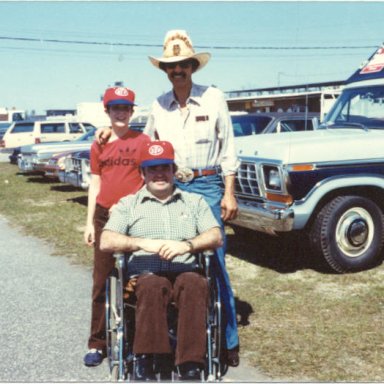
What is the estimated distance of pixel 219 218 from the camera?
3871 millimetres

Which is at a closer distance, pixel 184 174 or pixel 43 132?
pixel 184 174

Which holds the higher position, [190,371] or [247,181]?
[247,181]

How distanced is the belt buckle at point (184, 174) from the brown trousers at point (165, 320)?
2.66ft

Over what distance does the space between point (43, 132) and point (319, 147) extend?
1647 centimetres

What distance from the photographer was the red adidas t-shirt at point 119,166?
12.3 feet

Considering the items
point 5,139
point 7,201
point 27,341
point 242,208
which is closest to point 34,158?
point 7,201

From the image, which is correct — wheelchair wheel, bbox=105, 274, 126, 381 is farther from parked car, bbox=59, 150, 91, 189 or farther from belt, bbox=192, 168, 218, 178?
parked car, bbox=59, 150, 91, 189

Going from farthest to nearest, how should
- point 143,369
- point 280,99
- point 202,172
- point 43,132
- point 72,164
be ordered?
point 280,99 < point 43,132 < point 72,164 < point 202,172 < point 143,369

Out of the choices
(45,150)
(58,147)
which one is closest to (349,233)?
(58,147)

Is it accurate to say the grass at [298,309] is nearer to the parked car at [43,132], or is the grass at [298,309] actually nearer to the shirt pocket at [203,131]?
the shirt pocket at [203,131]

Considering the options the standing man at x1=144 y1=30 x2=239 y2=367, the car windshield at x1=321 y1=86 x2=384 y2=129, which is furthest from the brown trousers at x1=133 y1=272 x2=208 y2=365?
the car windshield at x1=321 y1=86 x2=384 y2=129

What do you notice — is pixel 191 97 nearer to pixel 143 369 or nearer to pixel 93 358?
pixel 143 369

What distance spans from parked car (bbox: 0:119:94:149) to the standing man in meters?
16.8

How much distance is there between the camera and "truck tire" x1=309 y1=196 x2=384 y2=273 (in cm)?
568
